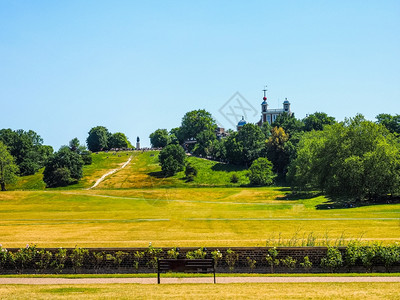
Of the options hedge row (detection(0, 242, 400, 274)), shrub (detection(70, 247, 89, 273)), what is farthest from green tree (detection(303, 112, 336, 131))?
shrub (detection(70, 247, 89, 273))

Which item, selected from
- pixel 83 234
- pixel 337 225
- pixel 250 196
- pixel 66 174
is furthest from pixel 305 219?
pixel 66 174

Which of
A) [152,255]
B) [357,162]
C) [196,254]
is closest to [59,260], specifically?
[152,255]

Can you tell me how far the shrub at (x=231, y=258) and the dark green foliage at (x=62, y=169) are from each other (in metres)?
99.4

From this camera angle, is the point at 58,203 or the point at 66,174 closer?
the point at 58,203

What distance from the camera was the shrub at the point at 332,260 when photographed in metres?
24.2

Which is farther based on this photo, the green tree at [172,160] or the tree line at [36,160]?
the green tree at [172,160]

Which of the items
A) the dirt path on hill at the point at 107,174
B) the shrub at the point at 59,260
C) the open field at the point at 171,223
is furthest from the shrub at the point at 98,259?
the dirt path on hill at the point at 107,174

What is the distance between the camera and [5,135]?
152750 millimetres

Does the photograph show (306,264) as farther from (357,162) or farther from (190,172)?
(190,172)

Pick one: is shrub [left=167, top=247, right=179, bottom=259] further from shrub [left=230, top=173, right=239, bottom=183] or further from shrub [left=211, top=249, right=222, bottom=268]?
shrub [left=230, top=173, right=239, bottom=183]

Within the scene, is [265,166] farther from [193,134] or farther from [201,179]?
[193,134]

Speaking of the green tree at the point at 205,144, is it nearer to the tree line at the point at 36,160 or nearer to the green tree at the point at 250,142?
the green tree at the point at 250,142

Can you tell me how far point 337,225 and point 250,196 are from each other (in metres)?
50.5

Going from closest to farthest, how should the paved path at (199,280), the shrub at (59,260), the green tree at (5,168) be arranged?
the paved path at (199,280) < the shrub at (59,260) < the green tree at (5,168)
